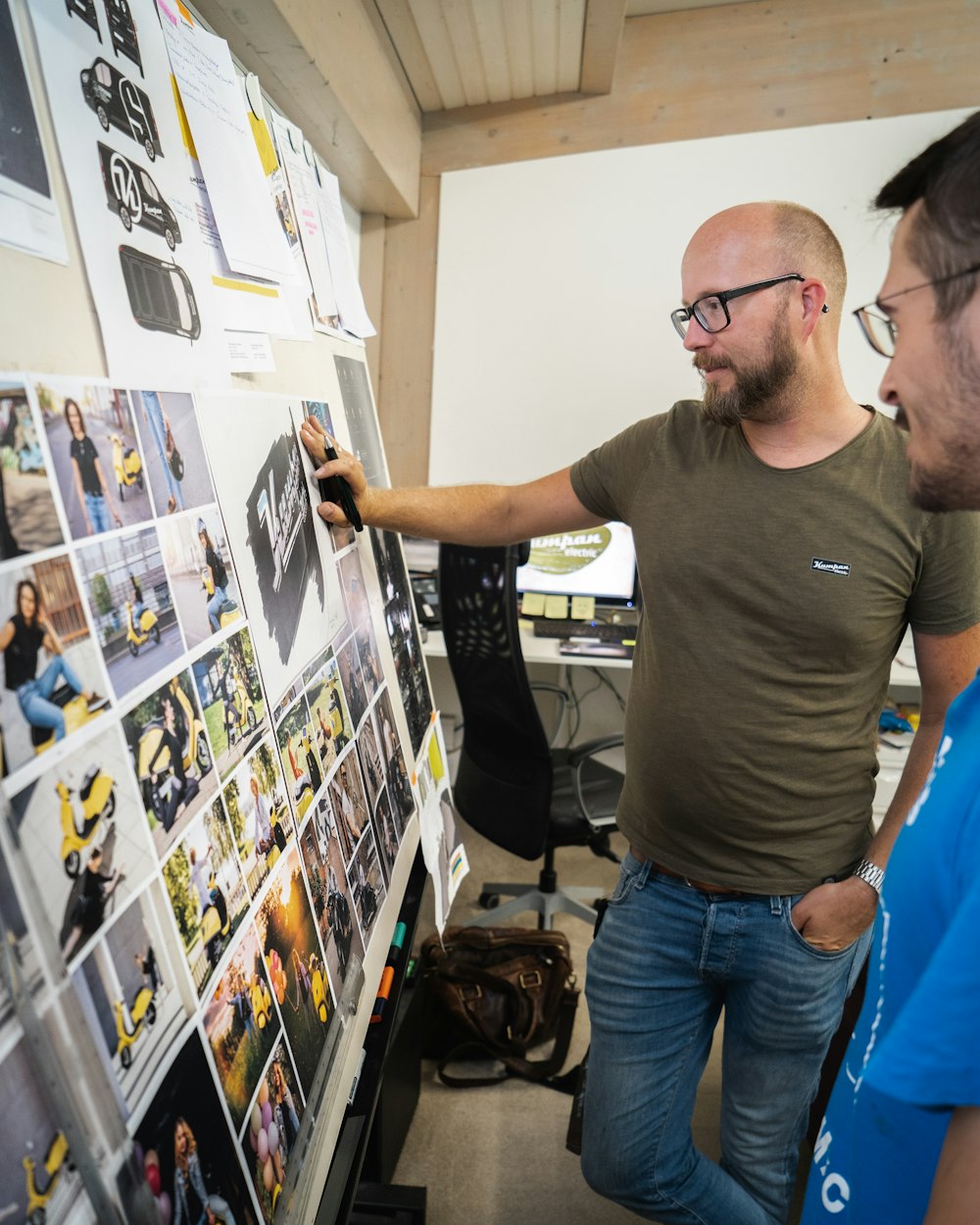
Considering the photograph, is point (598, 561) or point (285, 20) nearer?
point (285, 20)

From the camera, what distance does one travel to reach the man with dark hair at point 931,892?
0.41 meters

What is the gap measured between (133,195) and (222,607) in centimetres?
30

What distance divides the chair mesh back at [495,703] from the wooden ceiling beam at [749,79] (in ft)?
5.69

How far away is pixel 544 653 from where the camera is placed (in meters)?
2.41

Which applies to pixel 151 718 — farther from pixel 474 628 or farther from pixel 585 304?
pixel 585 304

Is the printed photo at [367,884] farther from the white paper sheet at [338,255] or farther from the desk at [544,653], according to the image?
the desk at [544,653]

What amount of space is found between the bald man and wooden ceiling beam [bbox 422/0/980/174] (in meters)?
1.82

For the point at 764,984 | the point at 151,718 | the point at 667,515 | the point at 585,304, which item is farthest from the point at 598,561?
the point at 151,718

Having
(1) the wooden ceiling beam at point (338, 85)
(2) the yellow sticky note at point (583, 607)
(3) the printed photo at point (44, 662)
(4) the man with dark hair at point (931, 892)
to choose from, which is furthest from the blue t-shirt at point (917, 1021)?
(2) the yellow sticky note at point (583, 607)

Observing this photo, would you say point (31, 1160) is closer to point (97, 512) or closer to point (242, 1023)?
point (242, 1023)

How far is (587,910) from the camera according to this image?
2.18 meters

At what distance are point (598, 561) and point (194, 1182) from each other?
236cm

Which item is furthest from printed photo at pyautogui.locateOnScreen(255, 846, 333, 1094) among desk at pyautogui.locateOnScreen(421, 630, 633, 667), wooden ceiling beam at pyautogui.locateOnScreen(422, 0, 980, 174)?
wooden ceiling beam at pyautogui.locateOnScreen(422, 0, 980, 174)

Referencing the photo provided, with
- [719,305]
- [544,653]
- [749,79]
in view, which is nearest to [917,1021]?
[719,305]
